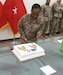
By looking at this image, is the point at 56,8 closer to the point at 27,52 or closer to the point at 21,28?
the point at 21,28

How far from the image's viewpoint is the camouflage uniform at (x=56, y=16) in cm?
448

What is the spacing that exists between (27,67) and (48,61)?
0.75ft

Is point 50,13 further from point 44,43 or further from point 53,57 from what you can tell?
point 53,57

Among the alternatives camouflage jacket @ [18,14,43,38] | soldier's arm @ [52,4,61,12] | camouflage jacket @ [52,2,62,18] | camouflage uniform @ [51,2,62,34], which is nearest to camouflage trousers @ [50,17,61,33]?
camouflage uniform @ [51,2,62,34]

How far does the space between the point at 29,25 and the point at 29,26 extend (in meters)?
0.02

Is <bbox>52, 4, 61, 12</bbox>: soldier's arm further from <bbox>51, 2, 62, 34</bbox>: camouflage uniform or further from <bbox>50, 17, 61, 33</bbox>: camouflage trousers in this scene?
<bbox>50, 17, 61, 33</bbox>: camouflage trousers

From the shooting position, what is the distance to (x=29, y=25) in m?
2.39

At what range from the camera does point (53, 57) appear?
1.45 metres

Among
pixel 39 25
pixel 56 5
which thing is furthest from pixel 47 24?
pixel 39 25

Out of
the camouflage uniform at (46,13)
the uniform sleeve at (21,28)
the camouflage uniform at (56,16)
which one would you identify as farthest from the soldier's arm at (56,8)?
the uniform sleeve at (21,28)

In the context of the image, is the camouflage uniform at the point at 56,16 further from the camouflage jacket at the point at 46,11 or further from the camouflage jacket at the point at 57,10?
the camouflage jacket at the point at 46,11

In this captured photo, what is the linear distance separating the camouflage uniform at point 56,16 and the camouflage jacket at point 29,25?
222cm

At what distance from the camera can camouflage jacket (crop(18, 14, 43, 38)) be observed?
2.38 meters

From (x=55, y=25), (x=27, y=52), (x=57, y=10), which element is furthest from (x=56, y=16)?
(x=27, y=52)
